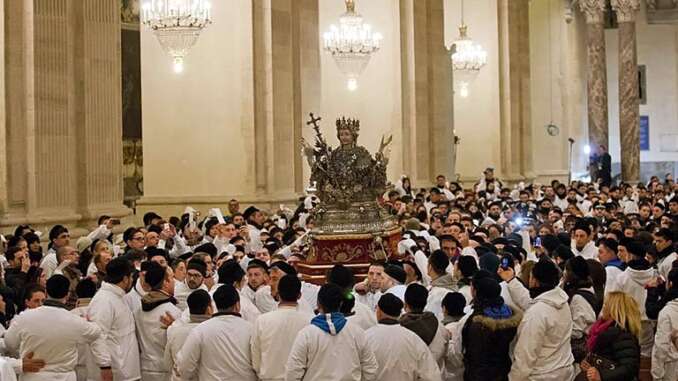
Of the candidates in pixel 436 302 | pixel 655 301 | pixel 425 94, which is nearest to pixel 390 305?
pixel 436 302

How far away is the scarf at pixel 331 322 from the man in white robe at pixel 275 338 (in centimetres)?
48

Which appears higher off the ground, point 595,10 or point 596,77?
point 595,10

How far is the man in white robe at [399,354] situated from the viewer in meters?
8.70

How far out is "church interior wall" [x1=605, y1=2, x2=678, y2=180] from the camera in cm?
4759

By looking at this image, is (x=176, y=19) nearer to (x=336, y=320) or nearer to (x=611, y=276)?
(x=611, y=276)

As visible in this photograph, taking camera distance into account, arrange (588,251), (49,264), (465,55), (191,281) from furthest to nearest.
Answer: (465,55) < (588,251) < (49,264) < (191,281)

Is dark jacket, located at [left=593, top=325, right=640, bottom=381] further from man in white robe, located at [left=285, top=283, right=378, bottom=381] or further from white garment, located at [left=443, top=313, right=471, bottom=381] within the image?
man in white robe, located at [left=285, top=283, right=378, bottom=381]

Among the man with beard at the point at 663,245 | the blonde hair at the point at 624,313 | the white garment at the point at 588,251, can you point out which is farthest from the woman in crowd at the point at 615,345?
the white garment at the point at 588,251

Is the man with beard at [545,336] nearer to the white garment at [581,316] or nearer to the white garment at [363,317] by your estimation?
the white garment at [581,316]

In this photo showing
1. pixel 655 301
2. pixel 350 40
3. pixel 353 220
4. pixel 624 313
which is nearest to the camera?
pixel 624 313

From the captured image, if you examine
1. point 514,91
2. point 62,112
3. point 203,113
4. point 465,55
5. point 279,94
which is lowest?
point 62,112

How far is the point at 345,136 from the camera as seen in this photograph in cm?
1667

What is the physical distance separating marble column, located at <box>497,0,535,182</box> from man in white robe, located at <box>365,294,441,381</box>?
27986 mm

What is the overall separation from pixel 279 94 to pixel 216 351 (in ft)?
49.9
